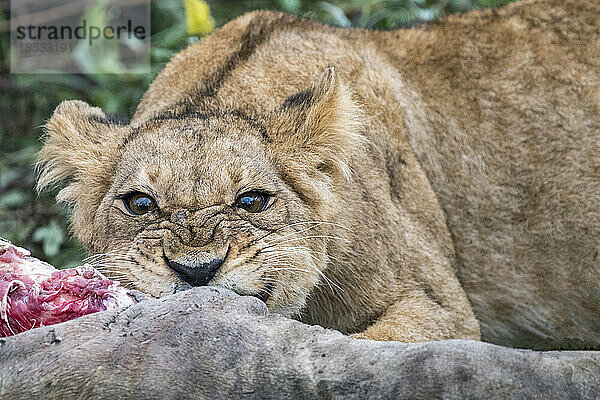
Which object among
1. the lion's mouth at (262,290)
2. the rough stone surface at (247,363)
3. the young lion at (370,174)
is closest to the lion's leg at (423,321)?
the young lion at (370,174)

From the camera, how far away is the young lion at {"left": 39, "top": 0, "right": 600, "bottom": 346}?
433cm

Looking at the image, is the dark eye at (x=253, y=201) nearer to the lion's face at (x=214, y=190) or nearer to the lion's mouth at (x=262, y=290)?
the lion's face at (x=214, y=190)

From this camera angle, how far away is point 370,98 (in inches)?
222

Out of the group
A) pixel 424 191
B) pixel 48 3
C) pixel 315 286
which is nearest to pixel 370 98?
pixel 424 191

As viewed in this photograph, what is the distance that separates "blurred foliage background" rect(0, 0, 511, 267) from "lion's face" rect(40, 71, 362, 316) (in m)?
2.54

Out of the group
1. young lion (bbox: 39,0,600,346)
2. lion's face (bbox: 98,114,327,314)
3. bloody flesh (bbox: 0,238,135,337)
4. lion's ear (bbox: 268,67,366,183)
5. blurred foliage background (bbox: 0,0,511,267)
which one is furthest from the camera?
blurred foliage background (bbox: 0,0,511,267)

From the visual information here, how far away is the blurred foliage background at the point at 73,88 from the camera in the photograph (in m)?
8.14

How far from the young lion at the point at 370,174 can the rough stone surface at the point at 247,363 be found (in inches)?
32.1

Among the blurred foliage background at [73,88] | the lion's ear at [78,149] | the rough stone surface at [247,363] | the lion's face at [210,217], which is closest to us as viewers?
the rough stone surface at [247,363]

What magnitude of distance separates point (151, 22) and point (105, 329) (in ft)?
27.3

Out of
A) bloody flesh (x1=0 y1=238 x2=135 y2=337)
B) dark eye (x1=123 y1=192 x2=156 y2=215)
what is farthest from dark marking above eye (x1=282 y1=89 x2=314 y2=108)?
bloody flesh (x1=0 y1=238 x2=135 y2=337)

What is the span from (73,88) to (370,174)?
5.80m

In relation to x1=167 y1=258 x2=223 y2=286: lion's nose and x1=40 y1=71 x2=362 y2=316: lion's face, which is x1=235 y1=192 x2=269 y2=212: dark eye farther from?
x1=167 y1=258 x2=223 y2=286: lion's nose

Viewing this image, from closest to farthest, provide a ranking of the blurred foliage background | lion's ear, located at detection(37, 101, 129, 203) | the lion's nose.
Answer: the lion's nose → lion's ear, located at detection(37, 101, 129, 203) → the blurred foliage background
